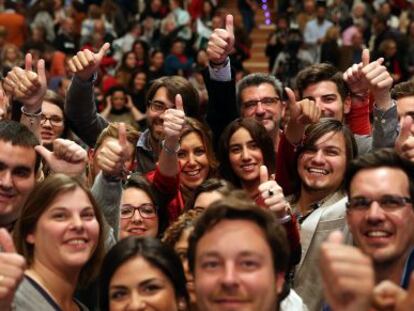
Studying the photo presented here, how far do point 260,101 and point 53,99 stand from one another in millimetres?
1135

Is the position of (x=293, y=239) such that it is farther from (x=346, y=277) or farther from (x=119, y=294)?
(x=346, y=277)

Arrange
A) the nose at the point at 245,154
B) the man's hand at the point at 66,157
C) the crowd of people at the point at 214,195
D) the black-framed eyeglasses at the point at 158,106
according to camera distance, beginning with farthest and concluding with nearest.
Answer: the black-framed eyeglasses at the point at 158,106 < the nose at the point at 245,154 < the man's hand at the point at 66,157 < the crowd of people at the point at 214,195

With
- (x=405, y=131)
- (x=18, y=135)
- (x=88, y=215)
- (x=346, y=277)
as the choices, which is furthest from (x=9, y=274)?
(x=405, y=131)

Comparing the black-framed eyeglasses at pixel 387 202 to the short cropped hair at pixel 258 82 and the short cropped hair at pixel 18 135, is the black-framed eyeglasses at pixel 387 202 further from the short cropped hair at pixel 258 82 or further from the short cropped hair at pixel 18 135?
the short cropped hair at pixel 258 82

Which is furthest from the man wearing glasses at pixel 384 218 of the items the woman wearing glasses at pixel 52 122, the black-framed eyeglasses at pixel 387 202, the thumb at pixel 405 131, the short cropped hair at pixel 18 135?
the woman wearing glasses at pixel 52 122

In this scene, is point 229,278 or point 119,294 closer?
point 229,278

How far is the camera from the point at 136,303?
12.0 feet

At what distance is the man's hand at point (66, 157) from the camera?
4449 millimetres

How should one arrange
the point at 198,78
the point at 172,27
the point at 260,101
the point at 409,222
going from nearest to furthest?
the point at 409,222 < the point at 260,101 < the point at 198,78 < the point at 172,27

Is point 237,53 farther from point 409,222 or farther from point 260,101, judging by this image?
point 409,222

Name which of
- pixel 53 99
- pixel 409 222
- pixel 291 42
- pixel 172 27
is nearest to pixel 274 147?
pixel 53 99

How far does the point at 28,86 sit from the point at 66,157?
2.29 ft

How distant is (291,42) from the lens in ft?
46.1

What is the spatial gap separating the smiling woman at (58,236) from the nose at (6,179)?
429 millimetres
